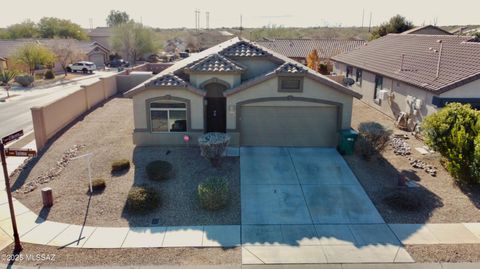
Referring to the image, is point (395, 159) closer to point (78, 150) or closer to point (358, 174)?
point (358, 174)

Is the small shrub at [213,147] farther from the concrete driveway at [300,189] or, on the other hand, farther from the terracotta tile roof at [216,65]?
the terracotta tile roof at [216,65]

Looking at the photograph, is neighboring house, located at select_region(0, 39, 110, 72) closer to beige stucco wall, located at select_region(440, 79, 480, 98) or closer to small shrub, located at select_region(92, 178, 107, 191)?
small shrub, located at select_region(92, 178, 107, 191)

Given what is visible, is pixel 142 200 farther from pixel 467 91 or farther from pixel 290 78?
pixel 467 91

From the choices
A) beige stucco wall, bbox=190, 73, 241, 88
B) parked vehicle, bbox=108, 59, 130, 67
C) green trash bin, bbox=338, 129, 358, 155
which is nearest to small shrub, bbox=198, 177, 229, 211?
beige stucco wall, bbox=190, 73, 241, 88

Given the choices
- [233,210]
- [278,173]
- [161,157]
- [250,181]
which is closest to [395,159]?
[278,173]

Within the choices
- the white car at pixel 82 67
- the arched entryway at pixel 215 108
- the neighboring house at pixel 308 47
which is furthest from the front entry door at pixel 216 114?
the white car at pixel 82 67

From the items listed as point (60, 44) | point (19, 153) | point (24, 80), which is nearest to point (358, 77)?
point (19, 153)

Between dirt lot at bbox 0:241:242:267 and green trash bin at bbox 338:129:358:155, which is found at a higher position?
green trash bin at bbox 338:129:358:155
